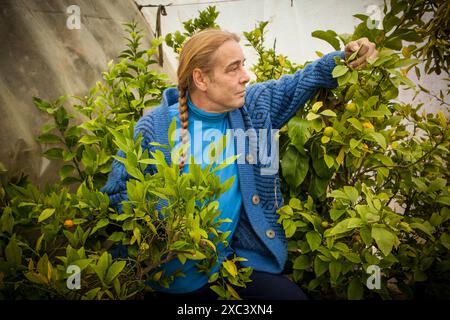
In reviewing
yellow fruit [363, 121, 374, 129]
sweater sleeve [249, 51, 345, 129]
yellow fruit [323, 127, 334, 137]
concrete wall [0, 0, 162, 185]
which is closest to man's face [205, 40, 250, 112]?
sweater sleeve [249, 51, 345, 129]

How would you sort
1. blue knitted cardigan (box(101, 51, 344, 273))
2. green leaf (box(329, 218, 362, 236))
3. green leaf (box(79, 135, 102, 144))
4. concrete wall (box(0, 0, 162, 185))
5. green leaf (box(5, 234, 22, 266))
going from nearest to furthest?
green leaf (box(5, 234, 22, 266)) → green leaf (box(329, 218, 362, 236)) → blue knitted cardigan (box(101, 51, 344, 273)) → green leaf (box(79, 135, 102, 144)) → concrete wall (box(0, 0, 162, 185))

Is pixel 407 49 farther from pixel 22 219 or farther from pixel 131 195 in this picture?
pixel 22 219

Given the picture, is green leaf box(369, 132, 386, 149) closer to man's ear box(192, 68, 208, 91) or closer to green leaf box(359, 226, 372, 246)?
green leaf box(359, 226, 372, 246)

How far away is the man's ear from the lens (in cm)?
129

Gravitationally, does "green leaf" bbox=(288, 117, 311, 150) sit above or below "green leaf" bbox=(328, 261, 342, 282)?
above

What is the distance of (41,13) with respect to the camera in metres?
2.03

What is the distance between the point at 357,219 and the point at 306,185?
0.36 metres

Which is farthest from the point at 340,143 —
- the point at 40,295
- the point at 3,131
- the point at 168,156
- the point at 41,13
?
the point at 41,13

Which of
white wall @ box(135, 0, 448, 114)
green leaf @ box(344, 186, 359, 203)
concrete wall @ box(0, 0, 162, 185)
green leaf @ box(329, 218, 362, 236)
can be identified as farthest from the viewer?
white wall @ box(135, 0, 448, 114)

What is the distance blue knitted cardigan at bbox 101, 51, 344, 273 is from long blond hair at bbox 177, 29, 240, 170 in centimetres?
7

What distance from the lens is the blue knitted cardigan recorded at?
3.94ft

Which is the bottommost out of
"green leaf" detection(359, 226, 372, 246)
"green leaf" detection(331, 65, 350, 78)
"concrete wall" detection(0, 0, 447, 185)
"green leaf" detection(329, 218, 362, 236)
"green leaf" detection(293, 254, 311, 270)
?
"green leaf" detection(293, 254, 311, 270)

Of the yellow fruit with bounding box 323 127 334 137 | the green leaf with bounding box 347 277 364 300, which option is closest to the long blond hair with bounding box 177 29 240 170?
the yellow fruit with bounding box 323 127 334 137

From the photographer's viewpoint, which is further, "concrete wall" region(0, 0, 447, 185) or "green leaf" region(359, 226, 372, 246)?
"concrete wall" region(0, 0, 447, 185)
